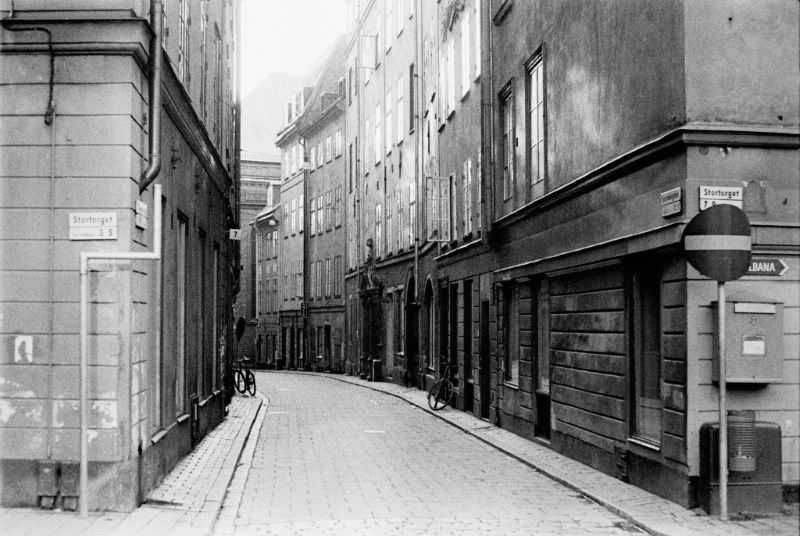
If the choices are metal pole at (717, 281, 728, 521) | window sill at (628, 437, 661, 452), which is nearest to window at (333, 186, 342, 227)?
window sill at (628, 437, 661, 452)

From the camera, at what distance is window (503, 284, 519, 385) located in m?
17.2

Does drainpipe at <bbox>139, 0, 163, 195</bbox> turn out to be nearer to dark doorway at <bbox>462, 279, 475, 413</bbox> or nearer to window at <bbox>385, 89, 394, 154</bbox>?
dark doorway at <bbox>462, 279, 475, 413</bbox>

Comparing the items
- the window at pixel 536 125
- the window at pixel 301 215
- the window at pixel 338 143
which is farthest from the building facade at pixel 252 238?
the window at pixel 536 125

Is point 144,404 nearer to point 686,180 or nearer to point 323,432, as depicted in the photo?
point 686,180

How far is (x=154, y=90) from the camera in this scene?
31.5ft

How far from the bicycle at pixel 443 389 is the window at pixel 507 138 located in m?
6.12

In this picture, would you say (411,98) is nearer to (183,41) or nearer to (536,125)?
(536,125)

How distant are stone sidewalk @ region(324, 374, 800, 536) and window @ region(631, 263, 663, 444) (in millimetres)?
716

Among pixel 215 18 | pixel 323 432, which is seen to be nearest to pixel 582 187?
pixel 323 432

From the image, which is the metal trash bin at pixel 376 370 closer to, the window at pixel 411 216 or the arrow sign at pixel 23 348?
the window at pixel 411 216

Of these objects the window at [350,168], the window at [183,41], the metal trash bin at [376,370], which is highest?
the window at [350,168]

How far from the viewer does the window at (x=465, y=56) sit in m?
21.5

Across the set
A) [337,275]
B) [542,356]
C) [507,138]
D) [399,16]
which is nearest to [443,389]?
[507,138]

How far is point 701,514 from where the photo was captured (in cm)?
891
